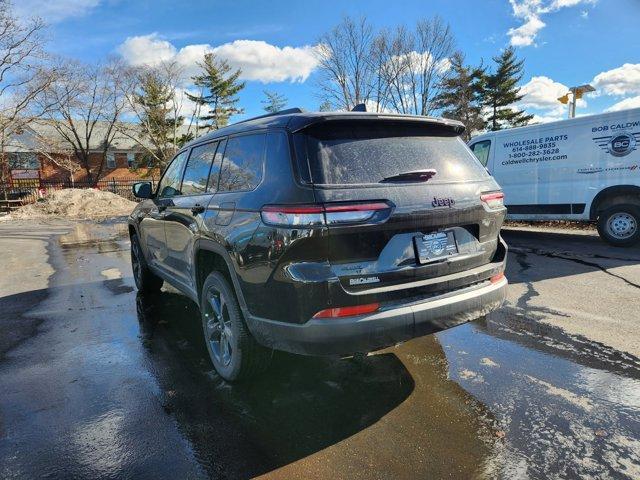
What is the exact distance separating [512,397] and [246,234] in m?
2.16

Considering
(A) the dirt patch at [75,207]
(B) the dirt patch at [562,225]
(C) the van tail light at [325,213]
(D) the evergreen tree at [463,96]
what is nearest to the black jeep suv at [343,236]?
(C) the van tail light at [325,213]

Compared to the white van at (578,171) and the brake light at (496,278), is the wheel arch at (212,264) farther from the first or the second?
the white van at (578,171)

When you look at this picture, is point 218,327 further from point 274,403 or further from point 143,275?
point 143,275

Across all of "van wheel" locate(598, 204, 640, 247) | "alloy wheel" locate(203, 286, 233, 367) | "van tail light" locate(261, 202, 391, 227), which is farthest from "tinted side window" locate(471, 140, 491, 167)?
"van tail light" locate(261, 202, 391, 227)

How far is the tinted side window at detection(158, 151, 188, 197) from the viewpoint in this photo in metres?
4.55

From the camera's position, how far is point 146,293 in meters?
6.16

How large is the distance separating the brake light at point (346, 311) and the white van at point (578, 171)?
26.0 ft

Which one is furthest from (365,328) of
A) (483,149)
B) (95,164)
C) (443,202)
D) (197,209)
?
(95,164)

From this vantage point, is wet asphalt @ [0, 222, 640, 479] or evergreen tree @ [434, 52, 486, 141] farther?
evergreen tree @ [434, 52, 486, 141]

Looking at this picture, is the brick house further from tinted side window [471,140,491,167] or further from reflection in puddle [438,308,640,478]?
reflection in puddle [438,308,640,478]

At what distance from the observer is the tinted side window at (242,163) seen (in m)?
3.00

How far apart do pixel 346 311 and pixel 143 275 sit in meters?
4.25

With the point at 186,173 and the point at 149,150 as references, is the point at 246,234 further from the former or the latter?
the point at 149,150

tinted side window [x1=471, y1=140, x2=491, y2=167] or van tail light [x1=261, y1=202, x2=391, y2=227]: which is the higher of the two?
tinted side window [x1=471, y1=140, x2=491, y2=167]
